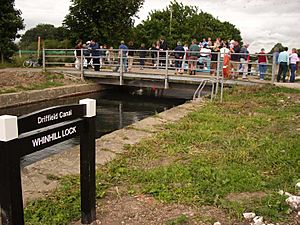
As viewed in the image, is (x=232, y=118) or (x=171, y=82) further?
(x=171, y=82)

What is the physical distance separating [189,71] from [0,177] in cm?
1290

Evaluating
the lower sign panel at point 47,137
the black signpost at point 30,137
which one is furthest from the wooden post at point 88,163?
the lower sign panel at point 47,137

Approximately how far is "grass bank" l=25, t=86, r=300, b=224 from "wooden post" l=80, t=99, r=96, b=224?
0.20m

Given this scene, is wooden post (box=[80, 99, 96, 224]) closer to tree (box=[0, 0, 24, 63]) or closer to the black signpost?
the black signpost

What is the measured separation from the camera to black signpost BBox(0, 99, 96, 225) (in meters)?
2.38

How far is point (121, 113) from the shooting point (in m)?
13.0

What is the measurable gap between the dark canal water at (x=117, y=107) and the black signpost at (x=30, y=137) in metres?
4.10

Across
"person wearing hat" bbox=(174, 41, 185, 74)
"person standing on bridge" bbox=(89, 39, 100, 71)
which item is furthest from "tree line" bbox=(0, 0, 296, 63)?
"person wearing hat" bbox=(174, 41, 185, 74)

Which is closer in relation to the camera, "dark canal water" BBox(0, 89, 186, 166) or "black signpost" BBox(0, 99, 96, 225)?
"black signpost" BBox(0, 99, 96, 225)

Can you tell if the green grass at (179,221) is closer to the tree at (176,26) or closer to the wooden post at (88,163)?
the wooden post at (88,163)

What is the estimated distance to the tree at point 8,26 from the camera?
2019 cm

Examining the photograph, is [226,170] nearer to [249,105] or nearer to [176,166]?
[176,166]

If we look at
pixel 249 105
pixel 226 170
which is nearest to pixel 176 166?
pixel 226 170

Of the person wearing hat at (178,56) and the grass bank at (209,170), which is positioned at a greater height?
the person wearing hat at (178,56)
